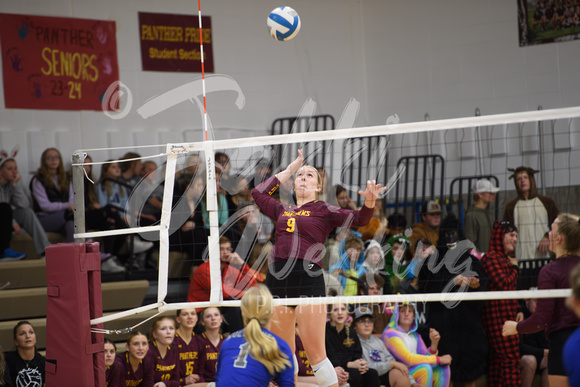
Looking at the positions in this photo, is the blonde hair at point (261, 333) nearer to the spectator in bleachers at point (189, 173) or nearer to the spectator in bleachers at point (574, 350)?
the spectator in bleachers at point (574, 350)

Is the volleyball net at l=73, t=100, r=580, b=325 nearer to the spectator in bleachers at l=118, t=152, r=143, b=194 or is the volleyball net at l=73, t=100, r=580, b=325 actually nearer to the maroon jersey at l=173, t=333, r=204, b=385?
the spectator in bleachers at l=118, t=152, r=143, b=194

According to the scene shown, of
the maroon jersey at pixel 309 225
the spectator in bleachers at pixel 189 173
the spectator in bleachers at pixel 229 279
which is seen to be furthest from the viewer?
the spectator in bleachers at pixel 189 173

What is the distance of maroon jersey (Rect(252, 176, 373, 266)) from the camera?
15.3 ft

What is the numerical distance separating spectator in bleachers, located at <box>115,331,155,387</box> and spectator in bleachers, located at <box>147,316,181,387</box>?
0.09 meters

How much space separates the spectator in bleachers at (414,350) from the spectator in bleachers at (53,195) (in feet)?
12.4

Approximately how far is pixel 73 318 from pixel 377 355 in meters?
2.82

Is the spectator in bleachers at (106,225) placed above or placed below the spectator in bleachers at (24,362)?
above

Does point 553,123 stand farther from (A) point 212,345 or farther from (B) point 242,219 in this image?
(A) point 212,345

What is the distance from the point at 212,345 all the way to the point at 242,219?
2140 mm

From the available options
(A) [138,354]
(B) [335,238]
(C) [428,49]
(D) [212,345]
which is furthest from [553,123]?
(A) [138,354]

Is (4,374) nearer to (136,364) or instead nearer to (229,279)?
(136,364)

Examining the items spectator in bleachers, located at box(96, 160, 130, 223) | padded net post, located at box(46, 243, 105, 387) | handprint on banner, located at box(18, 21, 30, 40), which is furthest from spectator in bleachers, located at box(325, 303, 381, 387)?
handprint on banner, located at box(18, 21, 30, 40)

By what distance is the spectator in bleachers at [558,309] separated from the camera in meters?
4.15

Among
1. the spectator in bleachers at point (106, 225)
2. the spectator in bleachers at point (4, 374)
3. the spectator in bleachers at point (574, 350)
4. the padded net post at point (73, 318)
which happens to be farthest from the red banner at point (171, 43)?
the spectator in bleachers at point (574, 350)
